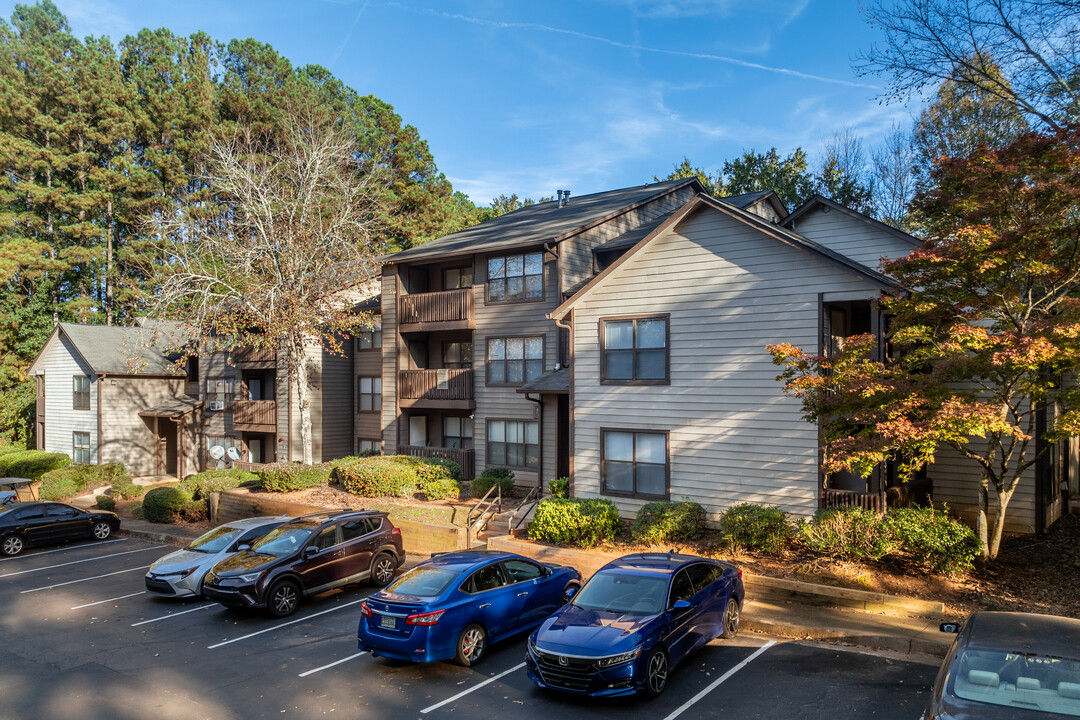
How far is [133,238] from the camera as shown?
1999 inches

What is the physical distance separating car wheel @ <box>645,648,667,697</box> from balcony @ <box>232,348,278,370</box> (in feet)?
91.8

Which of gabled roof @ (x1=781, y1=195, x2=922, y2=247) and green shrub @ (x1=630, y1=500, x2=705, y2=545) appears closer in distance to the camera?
green shrub @ (x1=630, y1=500, x2=705, y2=545)

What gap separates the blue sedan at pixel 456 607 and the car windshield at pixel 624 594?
150cm

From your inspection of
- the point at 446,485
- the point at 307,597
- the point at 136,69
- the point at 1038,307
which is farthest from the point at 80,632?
the point at 136,69

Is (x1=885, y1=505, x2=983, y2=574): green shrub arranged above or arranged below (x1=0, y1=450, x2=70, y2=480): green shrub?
above

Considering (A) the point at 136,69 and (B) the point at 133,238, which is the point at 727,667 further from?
(A) the point at 136,69

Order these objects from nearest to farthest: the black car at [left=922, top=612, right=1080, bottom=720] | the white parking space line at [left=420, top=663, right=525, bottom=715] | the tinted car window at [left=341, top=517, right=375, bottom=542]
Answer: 1. the black car at [left=922, top=612, right=1080, bottom=720]
2. the white parking space line at [left=420, top=663, right=525, bottom=715]
3. the tinted car window at [left=341, top=517, right=375, bottom=542]

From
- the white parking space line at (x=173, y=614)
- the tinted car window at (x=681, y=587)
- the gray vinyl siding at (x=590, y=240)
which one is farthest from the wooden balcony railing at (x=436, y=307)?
the tinted car window at (x=681, y=587)

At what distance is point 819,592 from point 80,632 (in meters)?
13.8

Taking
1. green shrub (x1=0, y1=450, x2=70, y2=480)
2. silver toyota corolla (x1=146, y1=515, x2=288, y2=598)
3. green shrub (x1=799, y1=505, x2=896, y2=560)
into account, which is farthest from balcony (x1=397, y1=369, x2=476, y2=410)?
green shrub (x1=0, y1=450, x2=70, y2=480)

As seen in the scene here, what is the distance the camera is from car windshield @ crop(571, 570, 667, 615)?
9.50 m

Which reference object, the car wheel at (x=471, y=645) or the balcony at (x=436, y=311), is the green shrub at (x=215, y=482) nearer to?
the balcony at (x=436, y=311)

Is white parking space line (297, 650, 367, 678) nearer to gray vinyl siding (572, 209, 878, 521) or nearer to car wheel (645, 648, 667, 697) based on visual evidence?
car wheel (645, 648, 667, 697)

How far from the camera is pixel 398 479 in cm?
2239
